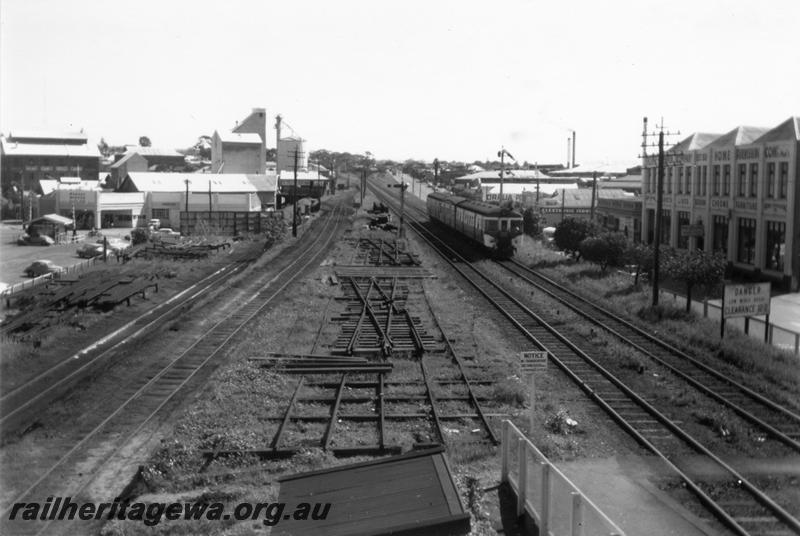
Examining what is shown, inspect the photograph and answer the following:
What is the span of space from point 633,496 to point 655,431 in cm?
336

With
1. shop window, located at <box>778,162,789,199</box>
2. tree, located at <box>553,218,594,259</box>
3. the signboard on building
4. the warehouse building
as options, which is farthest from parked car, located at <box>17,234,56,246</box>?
the signboard on building

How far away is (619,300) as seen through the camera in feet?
89.6

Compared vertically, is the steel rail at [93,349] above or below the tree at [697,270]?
below

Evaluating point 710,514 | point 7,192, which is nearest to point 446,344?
point 710,514

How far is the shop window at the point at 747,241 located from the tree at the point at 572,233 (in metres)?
6.19

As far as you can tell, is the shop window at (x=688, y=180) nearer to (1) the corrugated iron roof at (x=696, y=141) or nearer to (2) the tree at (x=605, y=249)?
(1) the corrugated iron roof at (x=696, y=141)

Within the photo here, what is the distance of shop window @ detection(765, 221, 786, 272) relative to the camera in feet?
106

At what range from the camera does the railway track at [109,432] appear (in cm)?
1015

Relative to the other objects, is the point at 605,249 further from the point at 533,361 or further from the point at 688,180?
the point at 533,361

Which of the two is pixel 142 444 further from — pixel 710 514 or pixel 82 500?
pixel 710 514

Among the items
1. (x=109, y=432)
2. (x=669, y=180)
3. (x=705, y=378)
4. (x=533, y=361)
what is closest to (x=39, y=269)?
(x=109, y=432)

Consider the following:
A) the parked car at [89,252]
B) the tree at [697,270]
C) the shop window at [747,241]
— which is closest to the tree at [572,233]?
the shop window at [747,241]

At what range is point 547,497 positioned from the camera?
7812 millimetres

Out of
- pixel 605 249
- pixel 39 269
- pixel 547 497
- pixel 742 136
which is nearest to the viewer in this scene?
pixel 547 497
